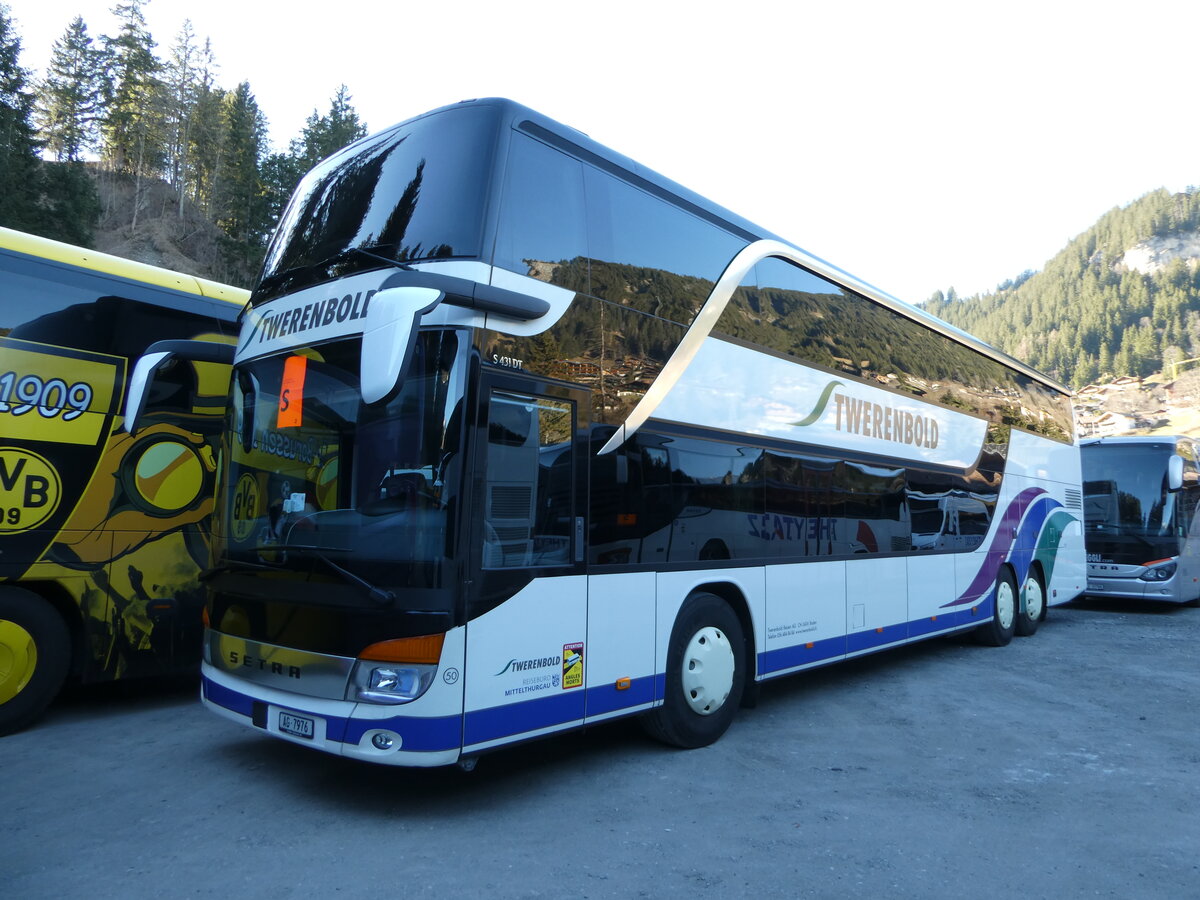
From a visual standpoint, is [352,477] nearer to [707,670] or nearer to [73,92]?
[707,670]

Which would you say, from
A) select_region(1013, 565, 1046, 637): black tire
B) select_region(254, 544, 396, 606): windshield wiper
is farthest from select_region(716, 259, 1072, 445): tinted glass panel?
select_region(254, 544, 396, 606): windshield wiper

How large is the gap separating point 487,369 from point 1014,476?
996 centimetres

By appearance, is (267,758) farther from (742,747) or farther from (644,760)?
(742,747)

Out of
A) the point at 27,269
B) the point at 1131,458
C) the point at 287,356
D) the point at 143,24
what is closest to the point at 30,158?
the point at 143,24

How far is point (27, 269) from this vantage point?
6.43m

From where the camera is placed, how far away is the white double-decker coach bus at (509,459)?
14.7 feet

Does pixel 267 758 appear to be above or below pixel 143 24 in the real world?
below

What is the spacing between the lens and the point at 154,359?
5766 mm

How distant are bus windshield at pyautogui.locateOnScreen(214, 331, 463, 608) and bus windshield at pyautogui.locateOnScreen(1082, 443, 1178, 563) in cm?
1634

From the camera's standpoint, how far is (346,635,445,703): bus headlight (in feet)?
14.4

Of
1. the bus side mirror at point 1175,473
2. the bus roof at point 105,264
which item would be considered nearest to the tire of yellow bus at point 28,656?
the bus roof at point 105,264

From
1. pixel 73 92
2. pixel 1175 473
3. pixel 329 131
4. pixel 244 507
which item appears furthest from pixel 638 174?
pixel 73 92

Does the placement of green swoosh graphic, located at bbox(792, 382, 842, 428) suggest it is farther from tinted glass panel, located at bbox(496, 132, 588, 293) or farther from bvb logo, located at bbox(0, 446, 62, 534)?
bvb logo, located at bbox(0, 446, 62, 534)

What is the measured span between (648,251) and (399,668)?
3373mm
